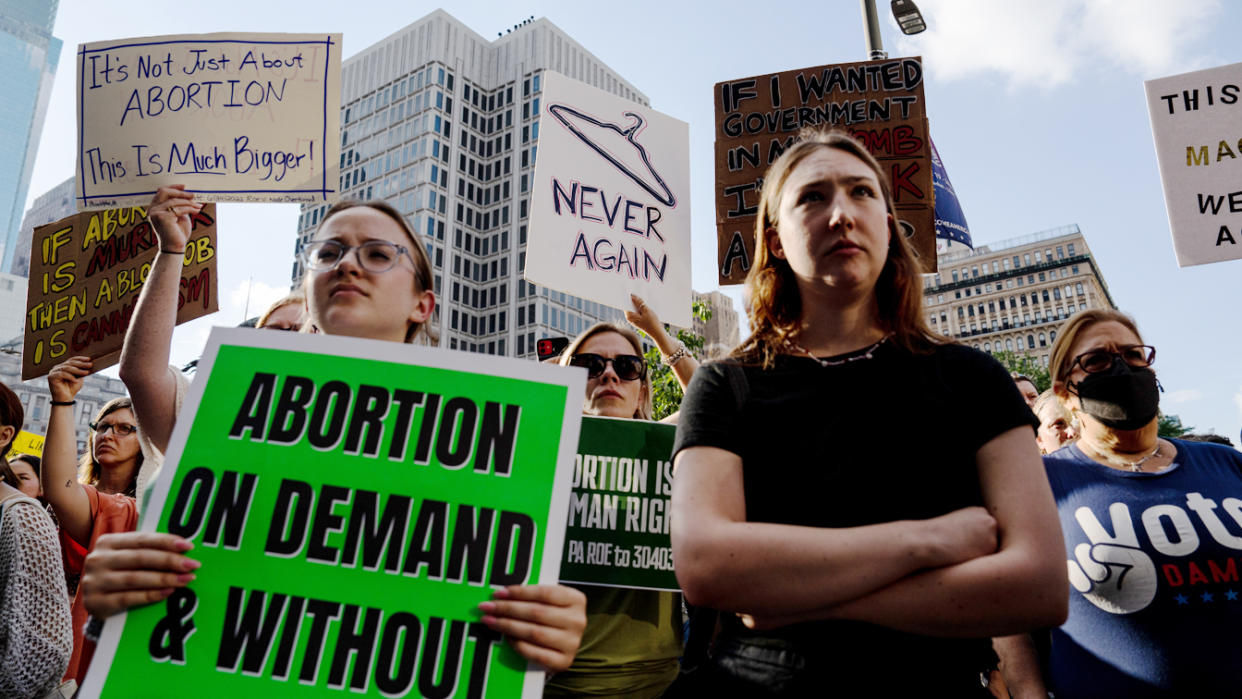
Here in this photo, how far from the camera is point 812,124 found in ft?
13.9

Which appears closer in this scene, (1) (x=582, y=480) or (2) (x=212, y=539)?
(2) (x=212, y=539)

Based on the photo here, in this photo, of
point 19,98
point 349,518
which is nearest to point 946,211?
point 349,518

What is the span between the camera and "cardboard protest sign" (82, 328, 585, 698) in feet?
4.57

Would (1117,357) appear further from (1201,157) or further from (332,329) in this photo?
(332,329)

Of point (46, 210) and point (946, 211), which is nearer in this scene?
point (946, 211)

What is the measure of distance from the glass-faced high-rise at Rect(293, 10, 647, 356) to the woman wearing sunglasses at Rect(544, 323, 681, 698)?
58.4 m

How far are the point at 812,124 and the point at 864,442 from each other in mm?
3157

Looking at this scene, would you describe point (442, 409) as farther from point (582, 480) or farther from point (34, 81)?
point (34, 81)

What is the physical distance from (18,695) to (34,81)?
212m

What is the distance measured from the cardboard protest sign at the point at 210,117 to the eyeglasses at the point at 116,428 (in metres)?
1.15

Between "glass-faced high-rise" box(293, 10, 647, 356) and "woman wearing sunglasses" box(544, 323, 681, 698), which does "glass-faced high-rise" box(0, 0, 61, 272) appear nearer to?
"glass-faced high-rise" box(293, 10, 647, 356)

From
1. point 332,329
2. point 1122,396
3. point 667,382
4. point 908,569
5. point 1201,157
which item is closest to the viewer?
point 908,569

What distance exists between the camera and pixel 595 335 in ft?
11.7

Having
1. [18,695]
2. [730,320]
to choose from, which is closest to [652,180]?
[18,695]
